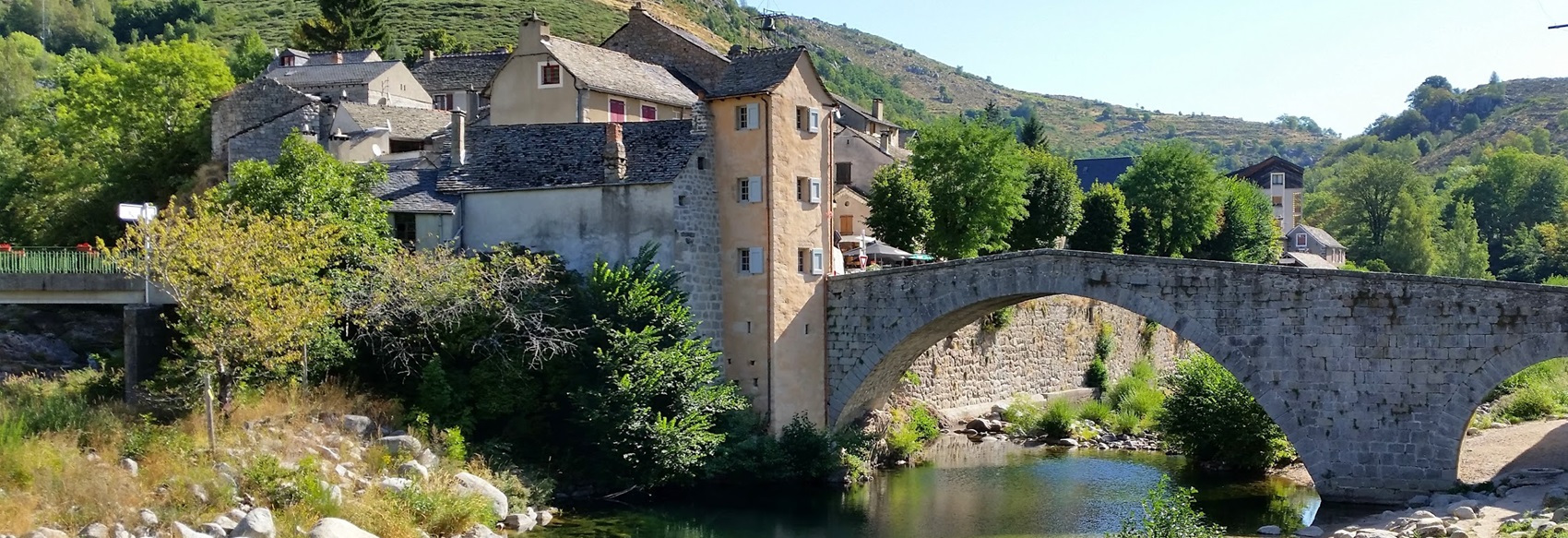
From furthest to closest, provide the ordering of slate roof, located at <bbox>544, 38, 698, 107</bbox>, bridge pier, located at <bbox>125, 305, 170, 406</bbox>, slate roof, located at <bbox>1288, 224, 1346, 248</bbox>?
slate roof, located at <bbox>1288, 224, 1346, 248</bbox>, slate roof, located at <bbox>544, 38, 698, 107</bbox>, bridge pier, located at <bbox>125, 305, 170, 406</bbox>

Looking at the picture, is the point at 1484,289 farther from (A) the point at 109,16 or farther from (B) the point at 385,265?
(A) the point at 109,16

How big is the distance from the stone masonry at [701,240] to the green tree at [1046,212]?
1924 centimetres

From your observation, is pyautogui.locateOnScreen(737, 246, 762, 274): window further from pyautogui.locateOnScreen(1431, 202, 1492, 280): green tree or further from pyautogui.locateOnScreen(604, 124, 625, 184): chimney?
pyautogui.locateOnScreen(1431, 202, 1492, 280): green tree

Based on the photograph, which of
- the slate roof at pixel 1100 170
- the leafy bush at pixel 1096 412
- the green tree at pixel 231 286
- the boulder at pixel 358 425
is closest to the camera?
the green tree at pixel 231 286

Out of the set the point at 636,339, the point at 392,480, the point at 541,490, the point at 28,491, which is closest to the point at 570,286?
the point at 636,339

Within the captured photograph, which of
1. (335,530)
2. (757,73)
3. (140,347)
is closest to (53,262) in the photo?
(140,347)

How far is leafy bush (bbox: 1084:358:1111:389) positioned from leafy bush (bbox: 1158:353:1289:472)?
45.0 feet

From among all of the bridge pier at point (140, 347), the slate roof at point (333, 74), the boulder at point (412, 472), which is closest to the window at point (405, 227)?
the bridge pier at point (140, 347)

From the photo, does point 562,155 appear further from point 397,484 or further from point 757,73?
point 397,484

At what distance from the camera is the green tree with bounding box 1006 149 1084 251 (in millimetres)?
50719

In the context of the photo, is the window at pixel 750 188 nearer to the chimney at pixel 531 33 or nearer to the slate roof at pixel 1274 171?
the chimney at pixel 531 33

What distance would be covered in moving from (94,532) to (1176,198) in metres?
44.3

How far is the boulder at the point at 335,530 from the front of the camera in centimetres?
2305

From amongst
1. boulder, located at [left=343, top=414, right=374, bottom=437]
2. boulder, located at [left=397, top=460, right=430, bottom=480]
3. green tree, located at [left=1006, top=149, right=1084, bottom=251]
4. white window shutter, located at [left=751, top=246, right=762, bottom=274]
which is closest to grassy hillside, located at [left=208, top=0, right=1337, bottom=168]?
green tree, located at [left=1006, top=149, right=1084, bottom=251]
